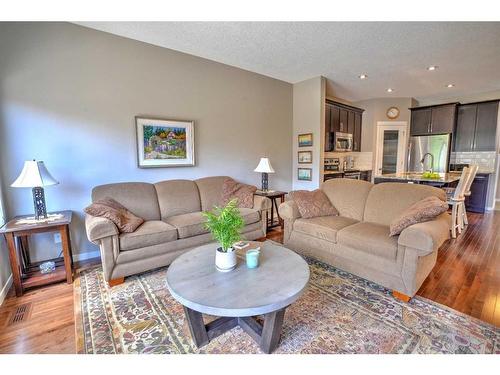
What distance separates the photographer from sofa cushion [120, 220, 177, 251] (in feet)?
7.75

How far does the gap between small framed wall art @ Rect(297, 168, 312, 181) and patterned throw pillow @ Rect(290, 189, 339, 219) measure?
5.34ft

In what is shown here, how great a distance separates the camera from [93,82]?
2.87 m

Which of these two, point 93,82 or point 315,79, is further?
point 315,79

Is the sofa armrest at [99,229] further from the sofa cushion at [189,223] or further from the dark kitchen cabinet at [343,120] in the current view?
the dark kitchen cabinet at [343,120]

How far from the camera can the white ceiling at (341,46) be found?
109 inches

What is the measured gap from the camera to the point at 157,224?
2.73 metres

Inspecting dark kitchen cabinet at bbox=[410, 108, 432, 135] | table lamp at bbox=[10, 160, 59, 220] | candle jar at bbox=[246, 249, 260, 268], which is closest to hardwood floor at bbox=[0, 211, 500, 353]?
table lamp at bbox=[10, 160, 59, 220]

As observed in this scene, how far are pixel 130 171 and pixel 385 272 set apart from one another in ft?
10.2

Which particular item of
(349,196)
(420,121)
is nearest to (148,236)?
(349,196)

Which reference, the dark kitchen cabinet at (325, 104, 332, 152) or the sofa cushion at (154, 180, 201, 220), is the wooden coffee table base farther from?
the dark kitchen cabinet at (325, 104, 332, 152)

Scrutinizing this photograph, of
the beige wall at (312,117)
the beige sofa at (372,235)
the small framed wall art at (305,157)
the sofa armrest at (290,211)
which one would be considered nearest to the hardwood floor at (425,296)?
the beige sofa at (372,235)
